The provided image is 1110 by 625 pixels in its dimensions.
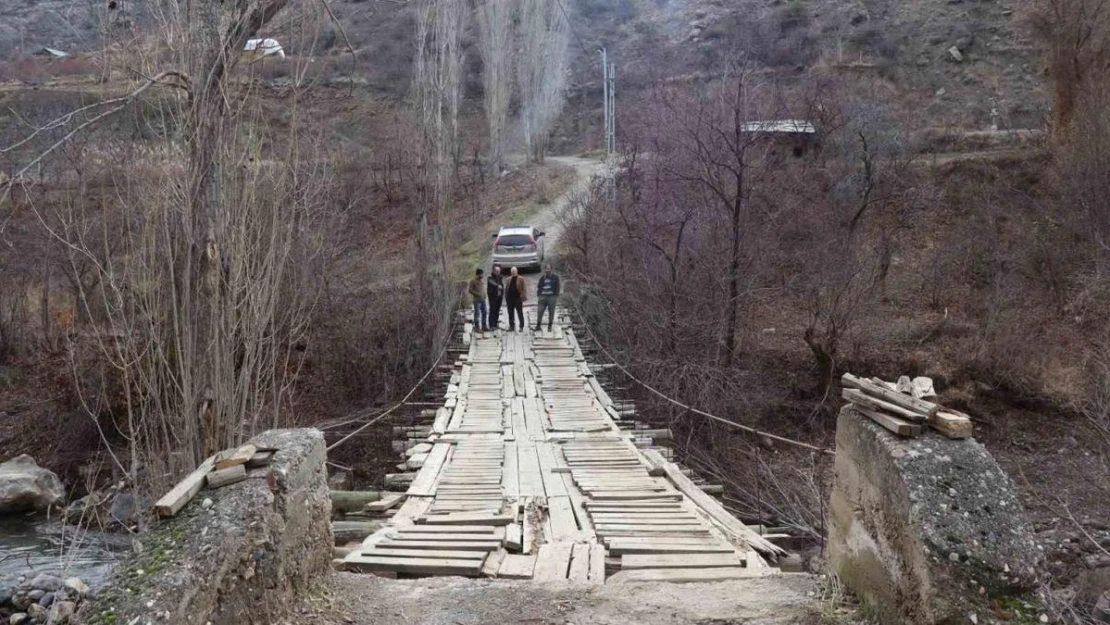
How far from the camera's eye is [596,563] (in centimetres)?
437

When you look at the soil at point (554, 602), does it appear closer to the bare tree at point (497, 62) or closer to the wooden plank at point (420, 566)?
the wooden plank at point (420, 566)

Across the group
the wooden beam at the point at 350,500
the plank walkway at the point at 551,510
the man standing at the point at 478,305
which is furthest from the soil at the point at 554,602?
the man standing at the point at 478,305

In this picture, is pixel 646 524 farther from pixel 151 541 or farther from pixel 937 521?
pixel 151 541

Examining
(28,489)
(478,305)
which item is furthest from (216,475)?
(478,305)

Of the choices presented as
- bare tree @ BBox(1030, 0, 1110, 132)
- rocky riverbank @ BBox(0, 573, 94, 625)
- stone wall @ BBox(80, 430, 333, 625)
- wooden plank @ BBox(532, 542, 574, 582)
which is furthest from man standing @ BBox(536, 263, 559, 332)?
bare tree @ BBox(1030, 0, 1110, 132)

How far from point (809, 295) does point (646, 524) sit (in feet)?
37.4

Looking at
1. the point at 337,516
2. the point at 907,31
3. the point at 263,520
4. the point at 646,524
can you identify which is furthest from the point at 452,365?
the point at 907,31

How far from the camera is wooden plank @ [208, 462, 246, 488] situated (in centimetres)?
302

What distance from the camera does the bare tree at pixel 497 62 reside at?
29.2 m

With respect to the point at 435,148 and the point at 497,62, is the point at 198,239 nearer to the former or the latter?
the point at 435,148

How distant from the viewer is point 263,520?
2.99 metres

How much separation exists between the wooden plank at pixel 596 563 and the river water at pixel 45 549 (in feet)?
14.3

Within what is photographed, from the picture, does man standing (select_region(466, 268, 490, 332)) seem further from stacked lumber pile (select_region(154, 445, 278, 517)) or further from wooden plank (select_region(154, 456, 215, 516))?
wooden plank (select_region(154, 456, 215, 516))

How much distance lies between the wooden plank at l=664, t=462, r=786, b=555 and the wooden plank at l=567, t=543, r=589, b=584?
3.18 ft
